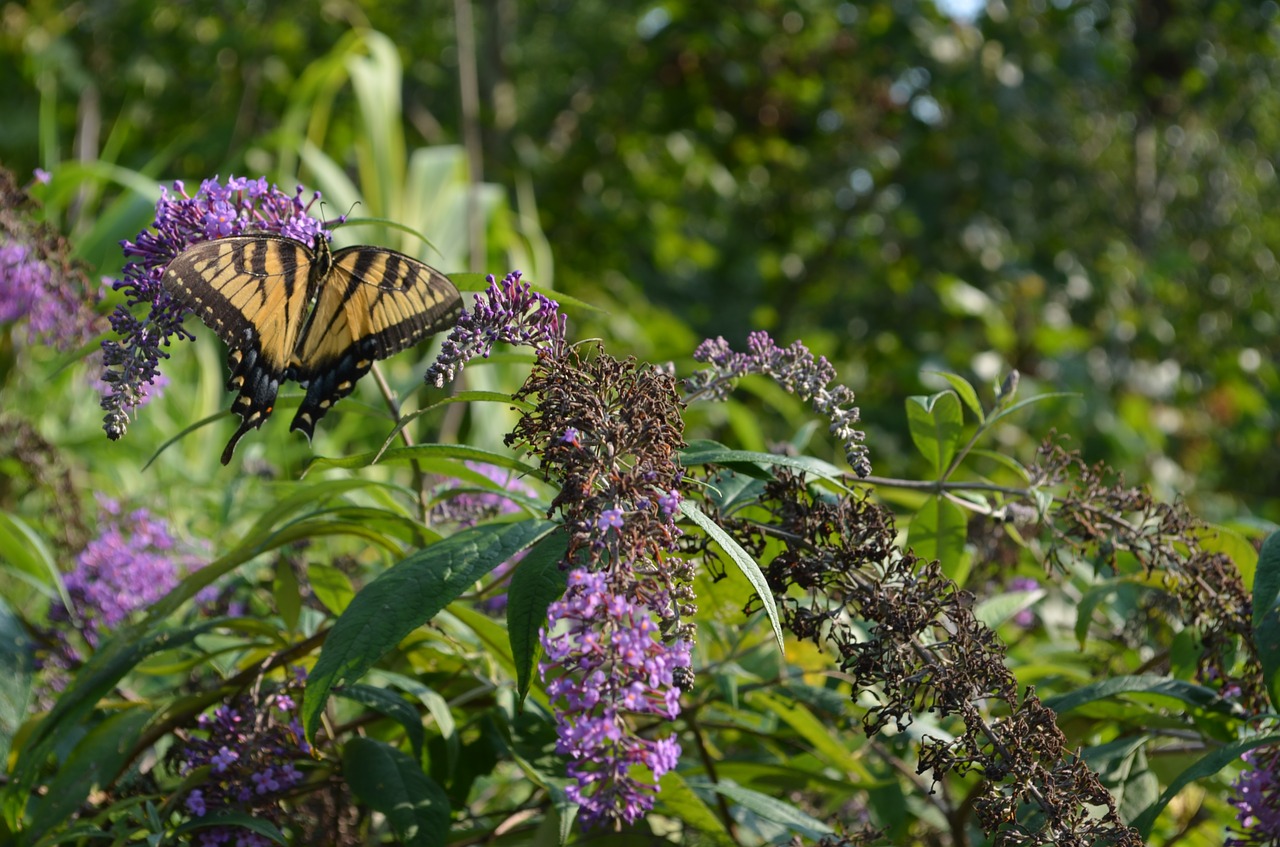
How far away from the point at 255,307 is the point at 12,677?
54cm

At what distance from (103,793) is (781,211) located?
17.7 feet

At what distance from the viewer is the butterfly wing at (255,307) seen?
1.15 m

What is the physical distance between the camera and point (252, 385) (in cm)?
126

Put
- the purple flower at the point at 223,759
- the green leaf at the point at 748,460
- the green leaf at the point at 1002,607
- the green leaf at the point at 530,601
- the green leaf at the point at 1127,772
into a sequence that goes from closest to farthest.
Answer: the green leaf at the point at 530,601 < the green leaf at the point at 748,460 < the purple flower at the point at 223,759 < the green leaf at the point at 1127,772 < the green leaf at the point at 1002,607

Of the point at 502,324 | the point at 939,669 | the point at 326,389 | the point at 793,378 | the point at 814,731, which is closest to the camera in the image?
the point at 939,669

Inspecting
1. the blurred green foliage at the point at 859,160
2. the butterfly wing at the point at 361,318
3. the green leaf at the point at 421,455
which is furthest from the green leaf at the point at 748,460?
the blurred green foliage at the point at 859,160

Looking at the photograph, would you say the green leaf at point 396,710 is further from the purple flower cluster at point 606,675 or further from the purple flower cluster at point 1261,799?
the purple flower cluster at point 1261,799

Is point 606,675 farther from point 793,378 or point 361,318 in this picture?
point 361,318

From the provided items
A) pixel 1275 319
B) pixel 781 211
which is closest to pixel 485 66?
pixel 781 211

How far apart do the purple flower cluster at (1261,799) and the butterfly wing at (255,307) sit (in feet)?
3.31

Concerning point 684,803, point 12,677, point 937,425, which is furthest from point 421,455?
point 12,677

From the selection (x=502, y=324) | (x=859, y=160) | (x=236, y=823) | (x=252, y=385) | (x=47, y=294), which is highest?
(x=859, y=160)

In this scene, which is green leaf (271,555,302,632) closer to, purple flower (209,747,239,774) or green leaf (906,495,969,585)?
purple flower (209,747,239,774)

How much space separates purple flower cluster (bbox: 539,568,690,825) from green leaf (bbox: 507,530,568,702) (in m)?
0.08
